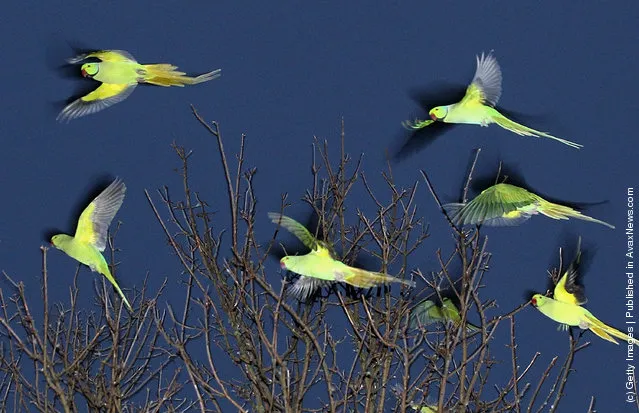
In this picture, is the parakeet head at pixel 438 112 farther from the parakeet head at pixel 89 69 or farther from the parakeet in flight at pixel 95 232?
the parakeet head at pixel 89 69

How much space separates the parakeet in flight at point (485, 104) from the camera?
326cm

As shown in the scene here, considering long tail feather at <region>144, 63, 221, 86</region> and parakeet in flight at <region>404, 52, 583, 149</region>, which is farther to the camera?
long tail feather at <region>144, 63, 221, 86</region>

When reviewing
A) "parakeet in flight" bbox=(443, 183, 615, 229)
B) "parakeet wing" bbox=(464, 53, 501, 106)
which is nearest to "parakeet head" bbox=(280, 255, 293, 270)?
"parakeet in flight" bbox=(443, 183, 615, 229)

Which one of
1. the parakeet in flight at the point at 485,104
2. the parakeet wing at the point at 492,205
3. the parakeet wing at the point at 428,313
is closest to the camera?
the parakeet wing at the point at 492,205

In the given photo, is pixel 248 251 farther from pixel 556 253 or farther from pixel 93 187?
pixel 556 253

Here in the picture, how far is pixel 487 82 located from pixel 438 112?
0.49 metres

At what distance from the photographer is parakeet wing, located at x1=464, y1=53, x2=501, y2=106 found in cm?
334

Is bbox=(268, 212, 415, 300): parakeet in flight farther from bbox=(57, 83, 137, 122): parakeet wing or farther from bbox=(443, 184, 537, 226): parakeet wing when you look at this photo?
bbox=(57, 83, 137, 122): parakeet wing

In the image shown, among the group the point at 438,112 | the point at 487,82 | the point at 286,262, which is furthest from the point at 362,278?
the point at 487,82

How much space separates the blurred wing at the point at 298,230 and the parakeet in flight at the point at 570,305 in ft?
2.17

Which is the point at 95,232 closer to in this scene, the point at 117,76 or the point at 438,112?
the point at 117,76

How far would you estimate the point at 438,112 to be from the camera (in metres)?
3.03

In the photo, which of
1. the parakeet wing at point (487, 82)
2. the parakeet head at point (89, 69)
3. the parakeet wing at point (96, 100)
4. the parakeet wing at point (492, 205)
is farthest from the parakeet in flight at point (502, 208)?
the parakeet wing at point (96, 100)

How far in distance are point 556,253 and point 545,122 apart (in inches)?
21.4
